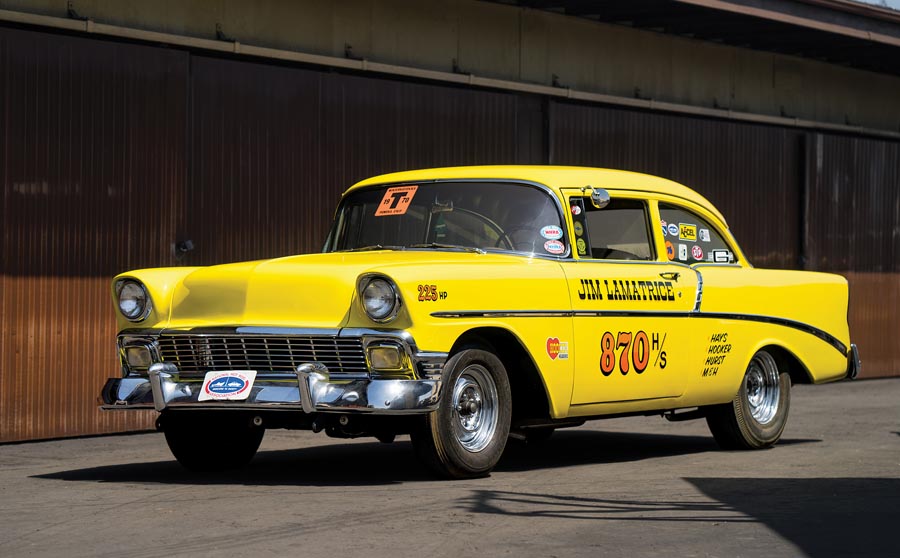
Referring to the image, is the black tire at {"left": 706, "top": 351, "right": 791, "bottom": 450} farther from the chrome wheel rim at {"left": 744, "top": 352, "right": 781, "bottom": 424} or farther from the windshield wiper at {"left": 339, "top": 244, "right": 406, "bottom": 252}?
the windshield wiper at {"left": 339, "top": 244, "right": 406, "bottom": 252}

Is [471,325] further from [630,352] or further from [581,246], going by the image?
[630,352]

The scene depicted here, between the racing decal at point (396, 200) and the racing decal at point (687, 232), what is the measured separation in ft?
6.37

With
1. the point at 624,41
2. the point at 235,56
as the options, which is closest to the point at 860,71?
the point at 624,41

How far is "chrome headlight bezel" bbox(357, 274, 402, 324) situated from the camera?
813cm

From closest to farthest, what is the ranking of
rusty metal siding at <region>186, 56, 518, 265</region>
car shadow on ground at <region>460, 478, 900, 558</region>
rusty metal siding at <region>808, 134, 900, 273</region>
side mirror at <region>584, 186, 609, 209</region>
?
1. car shadow on ground at <region>460, 478, 900, 558</region>
2. side mirror at <region>584, 186, 609, 209</region>
3. rusty metal siding at <region>186, 56, 518, 265</region>
4. rusty metal siding at <region>808, 134, 900, 273</region>

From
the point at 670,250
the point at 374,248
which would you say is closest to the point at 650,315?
the point at 670,250

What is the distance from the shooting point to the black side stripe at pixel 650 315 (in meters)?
8.56

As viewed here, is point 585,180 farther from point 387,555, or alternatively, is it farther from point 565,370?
point 387,555

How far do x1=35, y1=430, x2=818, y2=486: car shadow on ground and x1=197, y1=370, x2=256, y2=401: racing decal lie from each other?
58 centimetres

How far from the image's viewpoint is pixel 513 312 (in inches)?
346

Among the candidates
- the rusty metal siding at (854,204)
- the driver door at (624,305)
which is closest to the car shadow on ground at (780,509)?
the driver door at (624,305)

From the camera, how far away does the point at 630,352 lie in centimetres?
968

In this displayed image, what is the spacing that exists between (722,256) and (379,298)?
368 centimetres

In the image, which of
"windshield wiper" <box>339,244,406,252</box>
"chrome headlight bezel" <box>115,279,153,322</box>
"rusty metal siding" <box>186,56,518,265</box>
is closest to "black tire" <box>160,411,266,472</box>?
"chrome headlight bezel" <box>115,279,153,322</box>
